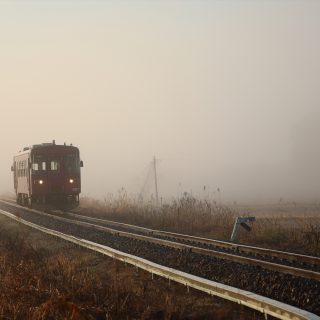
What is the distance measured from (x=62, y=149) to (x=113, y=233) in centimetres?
1114

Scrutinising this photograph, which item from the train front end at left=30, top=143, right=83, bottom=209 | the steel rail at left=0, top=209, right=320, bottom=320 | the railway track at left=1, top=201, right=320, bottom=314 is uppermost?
the train front end at left=30, top=143, right=83, bottom=209

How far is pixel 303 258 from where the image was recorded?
9234 mm

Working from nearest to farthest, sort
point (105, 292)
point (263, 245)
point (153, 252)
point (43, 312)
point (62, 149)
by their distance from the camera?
point (43, 312)
point (105, 292)
point (153, 252)
point (263, 245)
point (62, 149)

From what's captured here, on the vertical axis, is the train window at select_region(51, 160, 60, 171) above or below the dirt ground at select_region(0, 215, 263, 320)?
above

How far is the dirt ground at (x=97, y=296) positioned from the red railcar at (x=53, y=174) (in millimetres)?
15089

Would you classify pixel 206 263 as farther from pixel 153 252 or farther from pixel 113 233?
pixel 113 233

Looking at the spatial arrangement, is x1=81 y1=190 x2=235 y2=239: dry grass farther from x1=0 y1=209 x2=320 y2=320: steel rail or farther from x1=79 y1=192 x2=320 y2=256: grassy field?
x1=0 y1=209 x2=320 y2=320: steel rail

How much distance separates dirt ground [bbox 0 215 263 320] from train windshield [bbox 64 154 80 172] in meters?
15.6

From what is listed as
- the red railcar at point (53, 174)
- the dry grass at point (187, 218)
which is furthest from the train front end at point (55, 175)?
the dry grass at point (187, 218)

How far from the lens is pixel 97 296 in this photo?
6402mm

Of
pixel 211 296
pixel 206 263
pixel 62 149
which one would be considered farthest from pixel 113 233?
pixel 62 149

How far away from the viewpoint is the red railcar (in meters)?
24.4

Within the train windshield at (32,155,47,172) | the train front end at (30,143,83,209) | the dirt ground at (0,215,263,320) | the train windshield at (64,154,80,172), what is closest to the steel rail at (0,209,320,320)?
the dirt ground at (0,215,263,320)

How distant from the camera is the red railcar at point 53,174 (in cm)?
2436
